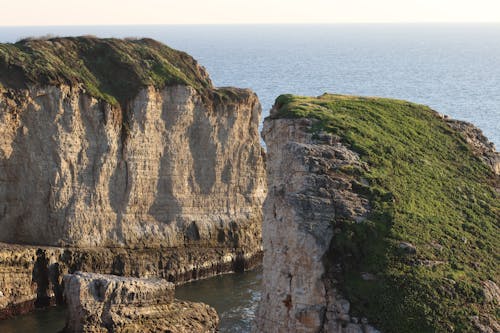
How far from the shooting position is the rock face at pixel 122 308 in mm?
37844

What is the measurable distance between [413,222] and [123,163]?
17.8 meters

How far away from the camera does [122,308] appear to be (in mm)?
38344

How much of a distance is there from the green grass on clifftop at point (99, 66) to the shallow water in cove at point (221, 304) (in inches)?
342

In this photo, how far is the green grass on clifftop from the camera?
47.3 meters

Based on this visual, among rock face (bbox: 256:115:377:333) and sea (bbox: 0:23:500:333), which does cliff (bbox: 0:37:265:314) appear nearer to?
sea (bbox: 0:23:500:333)

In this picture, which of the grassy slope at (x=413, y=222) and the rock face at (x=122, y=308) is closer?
the grassy slope at (x=413, y=222)

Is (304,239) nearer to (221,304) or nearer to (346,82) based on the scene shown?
(221,304)

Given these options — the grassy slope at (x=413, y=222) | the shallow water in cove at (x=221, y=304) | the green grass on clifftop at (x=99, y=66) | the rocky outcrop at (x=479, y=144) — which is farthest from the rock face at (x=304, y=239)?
the green grass on clifftop at (x=99, y=66)

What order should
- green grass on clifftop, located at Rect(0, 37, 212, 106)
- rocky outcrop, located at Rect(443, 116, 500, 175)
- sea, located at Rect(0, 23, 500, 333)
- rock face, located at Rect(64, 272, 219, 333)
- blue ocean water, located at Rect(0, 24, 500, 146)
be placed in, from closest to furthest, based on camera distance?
1. rock face, located at Rect(64, 272, 219, 333)
2. rocky outcrop, located at Rect(443, 116, 500, 175)
3. sea, located at Rect(0, 23, 500, 333)
4. green grass on clifftop, located at Rect(0, 37, 212, 106)
5. blue ocean water, located at Rect(0, 24, 500, 146)

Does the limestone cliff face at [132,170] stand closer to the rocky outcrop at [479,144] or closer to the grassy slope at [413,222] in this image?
the grassy slope at [413,222]

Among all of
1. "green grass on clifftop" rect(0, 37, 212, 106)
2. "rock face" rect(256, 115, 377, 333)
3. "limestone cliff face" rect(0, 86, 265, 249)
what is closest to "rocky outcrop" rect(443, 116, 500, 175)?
"rock face" rect(256, 115, 377, 333)

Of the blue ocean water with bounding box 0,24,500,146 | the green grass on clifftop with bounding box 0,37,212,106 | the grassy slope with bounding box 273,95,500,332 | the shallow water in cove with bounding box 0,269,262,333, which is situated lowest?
the blue ocean water with bounding box 0,24,500,146

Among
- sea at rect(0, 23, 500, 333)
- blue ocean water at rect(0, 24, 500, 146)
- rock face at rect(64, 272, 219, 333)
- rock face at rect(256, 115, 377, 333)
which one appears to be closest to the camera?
rock face at rect(256, 115, 377, 333)

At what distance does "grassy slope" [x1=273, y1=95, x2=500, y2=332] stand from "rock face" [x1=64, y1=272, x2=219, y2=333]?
24.5 ft
